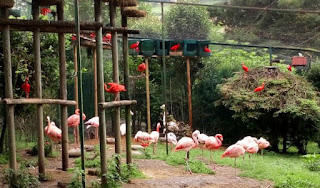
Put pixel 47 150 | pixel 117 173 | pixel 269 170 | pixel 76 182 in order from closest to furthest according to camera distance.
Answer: pixel 76 182
pixel 117 173
pixel 269 170
pixel 47 150

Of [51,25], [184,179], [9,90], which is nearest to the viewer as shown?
[9,90]

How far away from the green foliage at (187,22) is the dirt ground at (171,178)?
459cm

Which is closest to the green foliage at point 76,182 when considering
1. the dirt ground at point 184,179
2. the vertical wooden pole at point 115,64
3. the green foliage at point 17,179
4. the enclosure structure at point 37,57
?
the enclosure structure at point 37,57

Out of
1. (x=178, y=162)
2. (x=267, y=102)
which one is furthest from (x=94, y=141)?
(x=267, y=102)

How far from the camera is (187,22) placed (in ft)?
42.1

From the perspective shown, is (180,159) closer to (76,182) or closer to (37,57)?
(76,182)

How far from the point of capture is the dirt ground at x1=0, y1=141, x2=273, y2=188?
252 inches

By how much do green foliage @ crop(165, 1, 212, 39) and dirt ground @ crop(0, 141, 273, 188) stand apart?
459 cm

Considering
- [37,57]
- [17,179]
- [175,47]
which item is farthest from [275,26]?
[17,179]

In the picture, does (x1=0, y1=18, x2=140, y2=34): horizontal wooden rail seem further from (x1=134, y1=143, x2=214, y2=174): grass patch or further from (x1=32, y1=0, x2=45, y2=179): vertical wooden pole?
(x1=134, y1=143, x2=214, y2=174): grass patch

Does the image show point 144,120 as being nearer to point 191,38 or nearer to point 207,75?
point 207,75

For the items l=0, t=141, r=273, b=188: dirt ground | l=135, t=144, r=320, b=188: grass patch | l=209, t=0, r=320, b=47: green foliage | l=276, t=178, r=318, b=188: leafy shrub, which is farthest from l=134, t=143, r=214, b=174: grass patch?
l=209, t=0, r=320, b=47: green foliage

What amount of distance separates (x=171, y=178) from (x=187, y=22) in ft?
22.3

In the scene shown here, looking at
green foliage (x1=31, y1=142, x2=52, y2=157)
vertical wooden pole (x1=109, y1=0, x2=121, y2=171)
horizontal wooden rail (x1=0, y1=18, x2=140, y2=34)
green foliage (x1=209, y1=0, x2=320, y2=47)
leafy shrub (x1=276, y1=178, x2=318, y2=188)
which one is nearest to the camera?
horizontal wooden rail (x1=0, y1=18, x2=140, y2=34)
